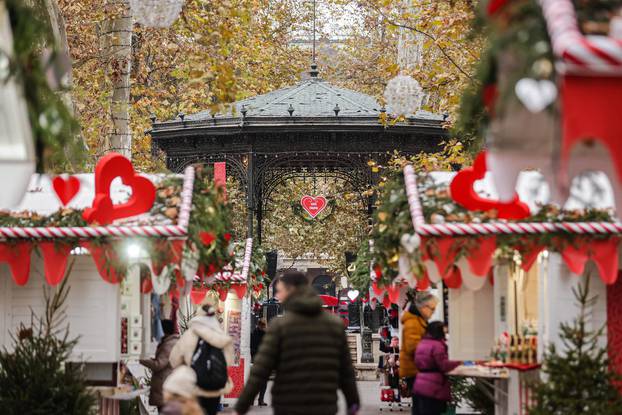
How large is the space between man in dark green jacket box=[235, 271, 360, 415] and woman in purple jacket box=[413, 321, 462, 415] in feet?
13.5

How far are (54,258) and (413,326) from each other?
4.06 meters

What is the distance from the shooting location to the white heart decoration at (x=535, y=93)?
5.68 metres

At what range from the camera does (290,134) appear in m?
26.5

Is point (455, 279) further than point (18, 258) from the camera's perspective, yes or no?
Yes

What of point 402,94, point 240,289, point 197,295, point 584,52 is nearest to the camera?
point 584,52

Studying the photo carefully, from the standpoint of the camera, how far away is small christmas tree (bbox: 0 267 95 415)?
481 inches

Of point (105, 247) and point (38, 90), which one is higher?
point (38, 90)

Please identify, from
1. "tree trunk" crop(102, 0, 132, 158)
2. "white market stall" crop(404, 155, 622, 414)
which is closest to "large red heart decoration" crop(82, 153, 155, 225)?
"white market stall" crop(404, 155, 622, 414)

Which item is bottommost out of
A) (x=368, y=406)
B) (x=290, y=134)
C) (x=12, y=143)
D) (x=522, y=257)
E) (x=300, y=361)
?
(x=368, y=406)

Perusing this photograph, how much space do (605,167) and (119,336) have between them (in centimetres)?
812

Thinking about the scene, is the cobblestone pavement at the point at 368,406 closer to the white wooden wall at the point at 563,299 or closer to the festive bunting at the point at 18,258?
the festive bunting at the point at 18,258

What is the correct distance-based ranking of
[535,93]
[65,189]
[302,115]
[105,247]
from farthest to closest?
[302,115], [65,189], [105,247], [535,93]

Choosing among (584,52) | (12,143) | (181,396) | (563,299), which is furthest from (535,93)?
(563,299)

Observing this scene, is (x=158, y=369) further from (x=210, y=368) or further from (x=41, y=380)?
(x=41, y=380)
